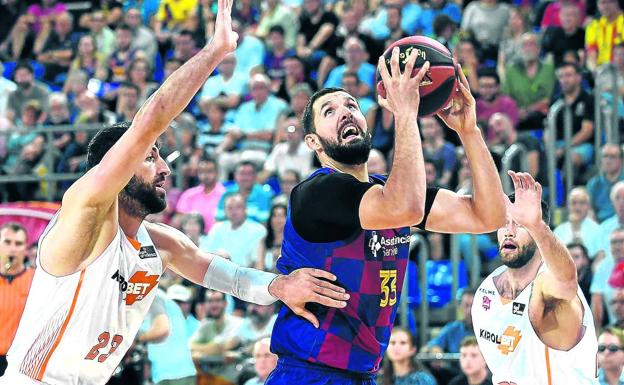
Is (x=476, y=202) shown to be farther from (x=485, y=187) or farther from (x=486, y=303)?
(x=486, y=303)

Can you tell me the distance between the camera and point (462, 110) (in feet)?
20.4

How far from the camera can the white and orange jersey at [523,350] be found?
685 cm

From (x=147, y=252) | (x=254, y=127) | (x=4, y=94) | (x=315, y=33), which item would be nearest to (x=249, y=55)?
(x=315, y=33)

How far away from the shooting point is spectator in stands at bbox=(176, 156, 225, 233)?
46.2ft

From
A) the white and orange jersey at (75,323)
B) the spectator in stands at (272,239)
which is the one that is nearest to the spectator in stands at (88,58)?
the spectator in stands at (272,239)

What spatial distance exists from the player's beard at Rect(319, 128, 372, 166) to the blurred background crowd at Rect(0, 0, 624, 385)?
432cm

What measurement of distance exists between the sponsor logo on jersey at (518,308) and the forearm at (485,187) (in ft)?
3.46

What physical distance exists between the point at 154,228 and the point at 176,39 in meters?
11.1

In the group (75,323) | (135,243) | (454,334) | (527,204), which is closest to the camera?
(75,323)

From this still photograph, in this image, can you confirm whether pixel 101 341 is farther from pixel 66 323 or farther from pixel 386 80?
pixel 386 80

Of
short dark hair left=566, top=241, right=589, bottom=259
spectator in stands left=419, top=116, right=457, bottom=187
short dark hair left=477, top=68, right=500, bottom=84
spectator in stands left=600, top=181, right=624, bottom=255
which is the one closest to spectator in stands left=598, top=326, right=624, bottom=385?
short dark hair left=566, top=241, right=589, bottom=259

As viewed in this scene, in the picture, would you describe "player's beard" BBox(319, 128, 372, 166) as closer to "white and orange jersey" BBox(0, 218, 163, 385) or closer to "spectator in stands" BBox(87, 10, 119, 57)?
"white and orange jersey" BBox(0, 218, 163, 385)

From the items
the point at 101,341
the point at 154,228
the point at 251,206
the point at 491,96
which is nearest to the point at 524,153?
the point at 491,96

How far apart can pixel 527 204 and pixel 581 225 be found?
5.69 m
